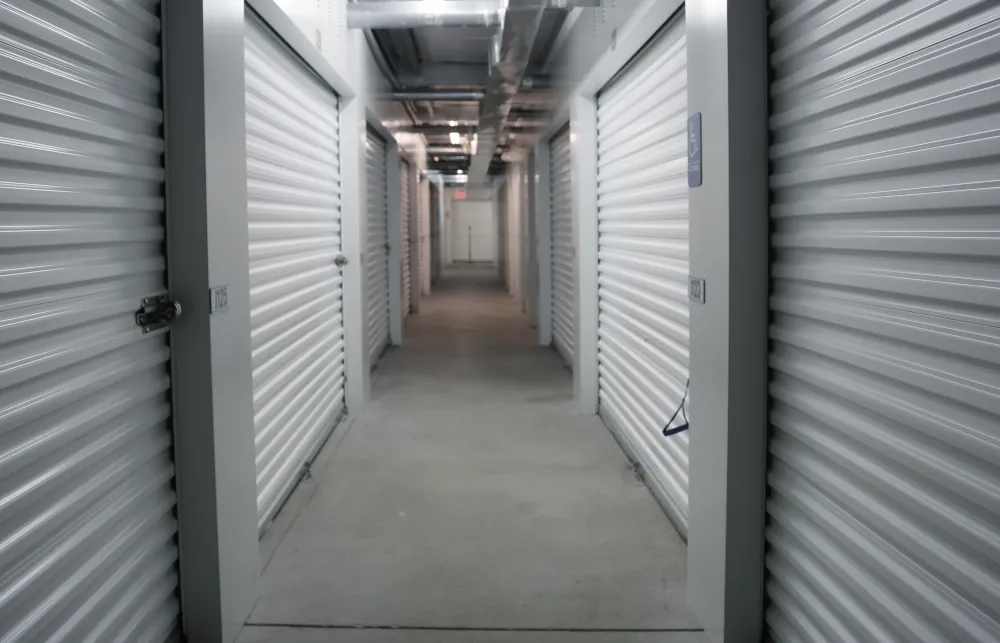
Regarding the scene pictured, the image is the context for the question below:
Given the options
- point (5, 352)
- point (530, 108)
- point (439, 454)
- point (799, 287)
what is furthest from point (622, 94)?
point (530, 108)

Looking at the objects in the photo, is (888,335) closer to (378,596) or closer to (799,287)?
(799,287)

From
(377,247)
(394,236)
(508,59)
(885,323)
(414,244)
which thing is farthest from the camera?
(414,244)

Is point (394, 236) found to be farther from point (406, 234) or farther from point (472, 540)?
point (472, 540)

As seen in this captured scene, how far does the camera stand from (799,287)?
7.89ft

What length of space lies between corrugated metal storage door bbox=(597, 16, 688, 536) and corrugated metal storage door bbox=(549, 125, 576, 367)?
7.35ft

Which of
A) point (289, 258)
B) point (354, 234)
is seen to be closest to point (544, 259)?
point (354, 234)

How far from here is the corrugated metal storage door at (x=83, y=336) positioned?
1.86m

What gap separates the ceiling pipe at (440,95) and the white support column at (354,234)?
241 centimetres

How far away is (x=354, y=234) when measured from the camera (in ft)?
19.1

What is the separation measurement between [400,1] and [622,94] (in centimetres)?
154

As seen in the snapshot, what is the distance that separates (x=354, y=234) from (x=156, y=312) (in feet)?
11.1

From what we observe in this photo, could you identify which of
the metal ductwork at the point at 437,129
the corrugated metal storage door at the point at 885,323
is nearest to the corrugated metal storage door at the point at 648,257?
the corrugated metal storage door at the point at 885,323

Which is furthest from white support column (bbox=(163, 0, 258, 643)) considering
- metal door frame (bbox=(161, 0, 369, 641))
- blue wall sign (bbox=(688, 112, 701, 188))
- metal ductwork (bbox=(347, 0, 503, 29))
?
metal ductwork (bbox=(347, 0, 503, 29))

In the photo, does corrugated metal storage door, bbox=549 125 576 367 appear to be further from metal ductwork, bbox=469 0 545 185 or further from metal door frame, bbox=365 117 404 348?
metal door frame, bbox=365 117 404 348
